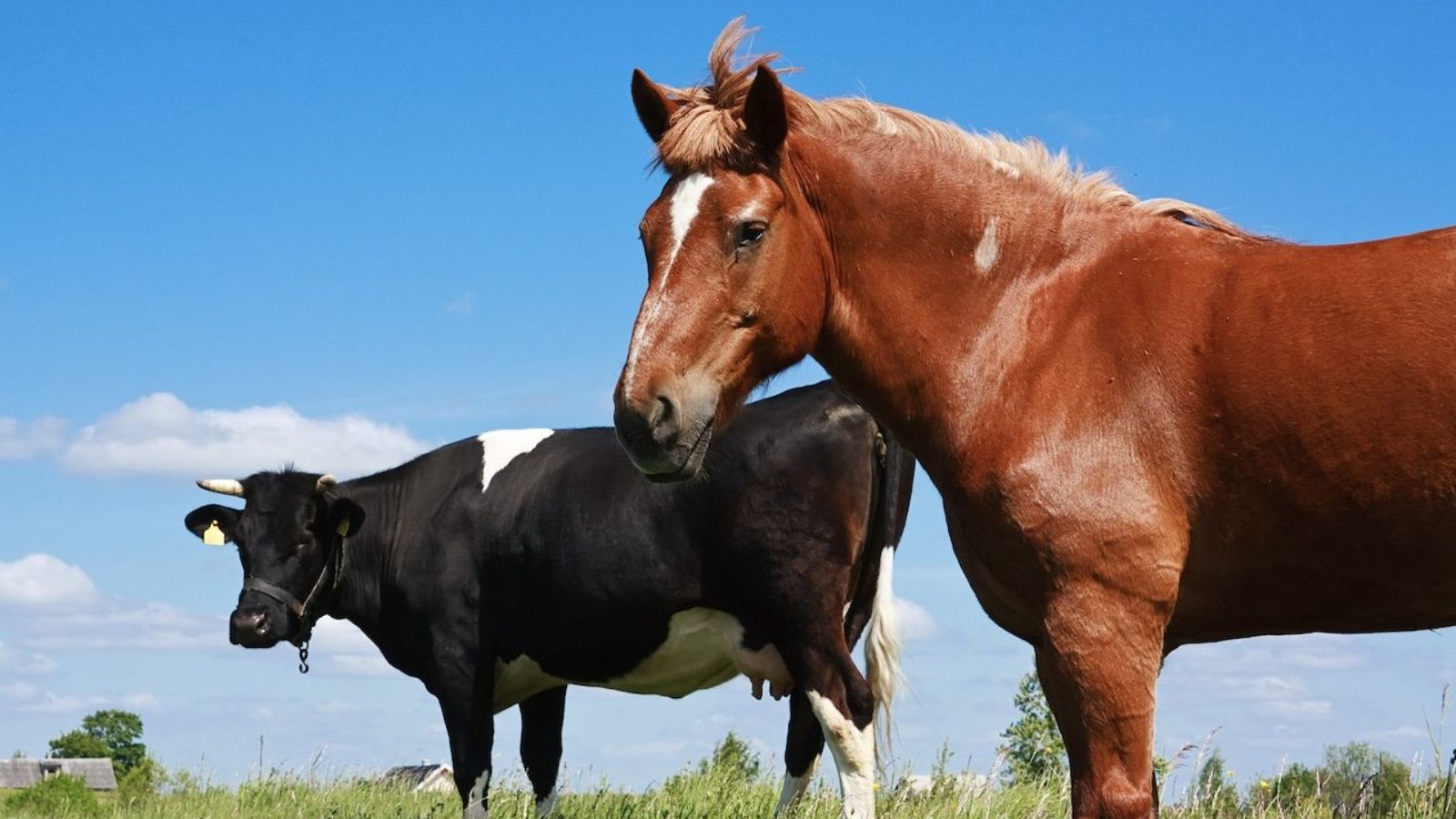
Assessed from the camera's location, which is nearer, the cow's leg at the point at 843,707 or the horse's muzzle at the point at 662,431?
the horse's muzzle at the point at 662,431

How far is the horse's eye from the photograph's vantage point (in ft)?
14.6

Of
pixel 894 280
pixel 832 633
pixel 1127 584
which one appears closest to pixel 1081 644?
pixel 1127 584

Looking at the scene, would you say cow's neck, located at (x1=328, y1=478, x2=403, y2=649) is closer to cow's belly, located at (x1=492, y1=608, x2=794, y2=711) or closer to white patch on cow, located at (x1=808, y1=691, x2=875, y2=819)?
cow's belly, located at (x1=492, y1=608, x2=794, y2=711)

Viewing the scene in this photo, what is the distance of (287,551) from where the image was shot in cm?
1105

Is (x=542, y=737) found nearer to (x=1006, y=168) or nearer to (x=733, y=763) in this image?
(x=733, y=763)

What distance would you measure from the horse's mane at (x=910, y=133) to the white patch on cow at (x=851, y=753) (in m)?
4.90

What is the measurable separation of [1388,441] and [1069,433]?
873 mm

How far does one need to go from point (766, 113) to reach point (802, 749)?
5873 millimetres

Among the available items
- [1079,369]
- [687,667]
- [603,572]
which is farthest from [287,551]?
[1079,369]

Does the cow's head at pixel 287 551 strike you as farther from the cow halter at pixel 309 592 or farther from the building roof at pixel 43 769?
the building roof at pixel 43 769

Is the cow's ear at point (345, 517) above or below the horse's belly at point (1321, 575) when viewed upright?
above

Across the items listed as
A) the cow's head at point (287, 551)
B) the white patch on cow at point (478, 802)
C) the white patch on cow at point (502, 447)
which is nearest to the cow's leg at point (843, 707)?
the white patch on cow at point (478, 802)

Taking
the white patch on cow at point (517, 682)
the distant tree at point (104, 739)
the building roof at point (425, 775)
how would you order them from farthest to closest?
the distant tree at point (104, 739)
the building roof at point (425, 775)
the white patch on cow at point (517, 682)

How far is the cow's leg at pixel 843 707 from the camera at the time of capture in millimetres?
8820
